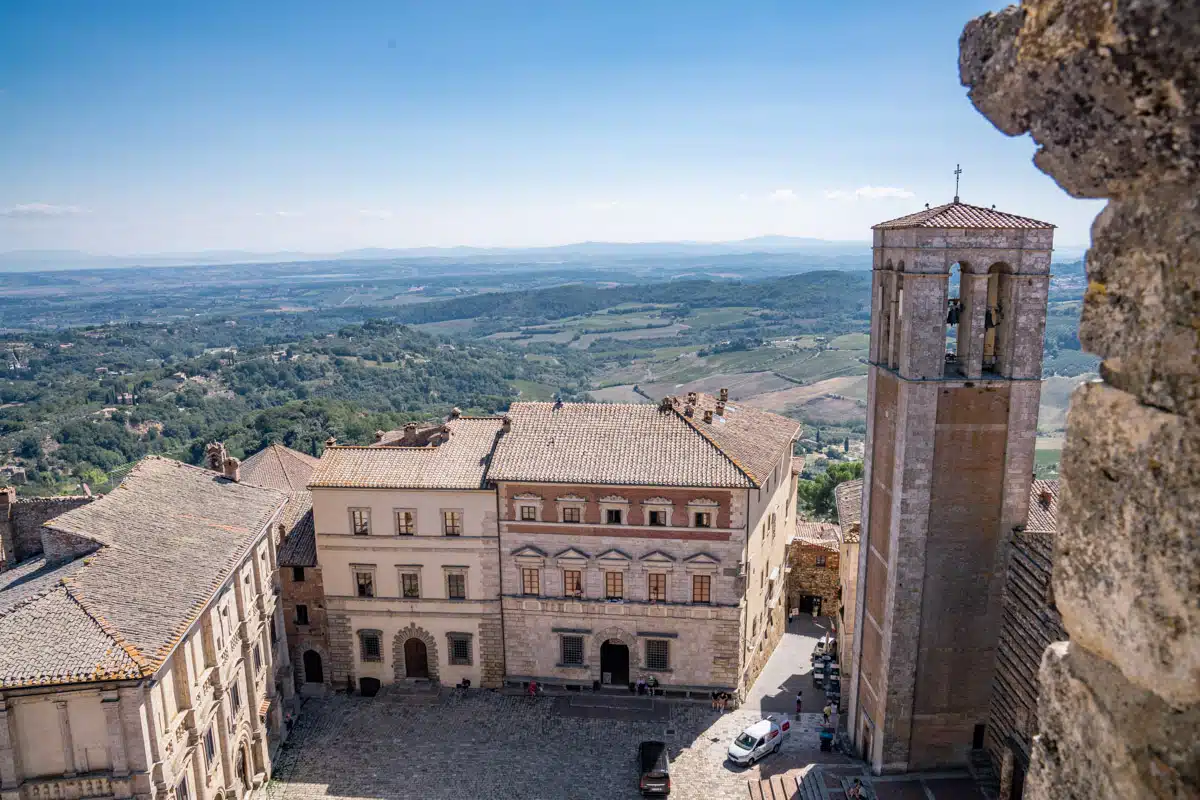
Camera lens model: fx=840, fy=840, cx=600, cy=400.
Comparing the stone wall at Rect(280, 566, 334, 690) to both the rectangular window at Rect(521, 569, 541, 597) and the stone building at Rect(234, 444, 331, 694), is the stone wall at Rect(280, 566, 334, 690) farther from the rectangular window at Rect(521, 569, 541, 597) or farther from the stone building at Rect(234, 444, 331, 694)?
the rectangular window at Rect(521, 569, 541, 597)

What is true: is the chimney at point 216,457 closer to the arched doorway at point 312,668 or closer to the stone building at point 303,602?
Answer: the stone building at point 303,602

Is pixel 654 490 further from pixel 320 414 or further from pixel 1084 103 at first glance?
pixel 320 414

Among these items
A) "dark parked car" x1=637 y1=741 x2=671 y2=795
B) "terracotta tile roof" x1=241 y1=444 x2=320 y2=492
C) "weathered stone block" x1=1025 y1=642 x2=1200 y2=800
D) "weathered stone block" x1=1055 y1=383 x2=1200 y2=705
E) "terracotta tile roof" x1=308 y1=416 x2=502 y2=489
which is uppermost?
"weathered stone block" x1=1055 y1=383 x2=1200 y2=705

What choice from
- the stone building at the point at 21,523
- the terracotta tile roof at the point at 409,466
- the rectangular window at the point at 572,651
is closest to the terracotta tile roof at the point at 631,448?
the terracotta tile roof at the point at 409,466

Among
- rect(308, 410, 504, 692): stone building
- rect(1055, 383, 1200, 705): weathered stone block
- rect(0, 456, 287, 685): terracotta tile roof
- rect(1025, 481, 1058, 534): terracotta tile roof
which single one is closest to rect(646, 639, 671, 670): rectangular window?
rect(308, 410, 504, 692): stone building

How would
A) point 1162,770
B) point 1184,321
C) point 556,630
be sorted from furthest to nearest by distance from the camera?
1. point 556,630
2. point 1162,770
3. point 1184,321

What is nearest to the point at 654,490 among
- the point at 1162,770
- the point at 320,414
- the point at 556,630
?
the point at 556,630
